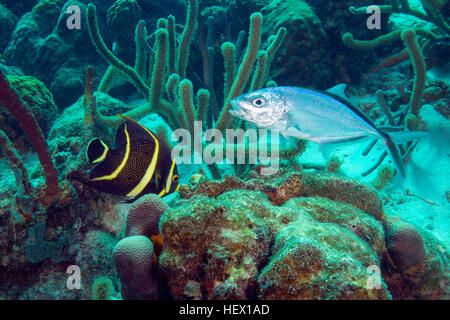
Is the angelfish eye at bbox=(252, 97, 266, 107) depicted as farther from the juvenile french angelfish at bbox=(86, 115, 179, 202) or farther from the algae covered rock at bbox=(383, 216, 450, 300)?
the algae covered rock at bbox=(383, 216, 450, 300)

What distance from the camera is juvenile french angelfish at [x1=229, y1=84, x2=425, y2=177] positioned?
1.92 metres

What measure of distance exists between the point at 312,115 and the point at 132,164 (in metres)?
1.46

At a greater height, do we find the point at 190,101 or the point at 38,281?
the point at 190,101

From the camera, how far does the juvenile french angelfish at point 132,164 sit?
1.69m

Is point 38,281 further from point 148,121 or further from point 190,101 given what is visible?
point 148,121

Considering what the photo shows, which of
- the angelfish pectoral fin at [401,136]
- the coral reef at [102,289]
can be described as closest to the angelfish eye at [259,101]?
the angelfish pectoral fin at [401,136]

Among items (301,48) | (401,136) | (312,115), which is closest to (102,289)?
(312,115)

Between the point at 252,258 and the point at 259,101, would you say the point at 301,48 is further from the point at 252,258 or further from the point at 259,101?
the point at 252,258

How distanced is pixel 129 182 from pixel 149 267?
61 cm

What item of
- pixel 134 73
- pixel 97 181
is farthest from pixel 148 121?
pixel 97 181

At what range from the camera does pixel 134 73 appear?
399cm

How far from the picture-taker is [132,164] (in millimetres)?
1723

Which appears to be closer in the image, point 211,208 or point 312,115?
point 211,208
